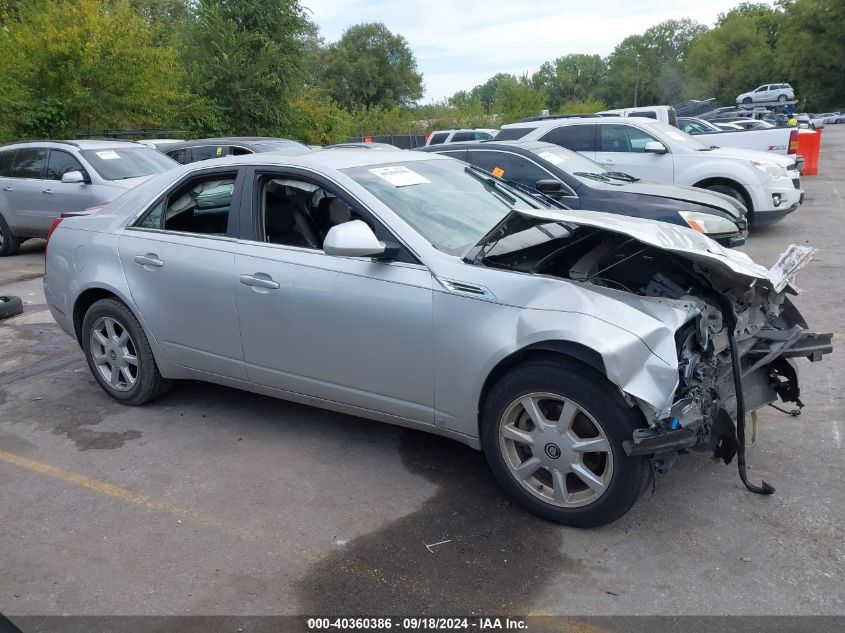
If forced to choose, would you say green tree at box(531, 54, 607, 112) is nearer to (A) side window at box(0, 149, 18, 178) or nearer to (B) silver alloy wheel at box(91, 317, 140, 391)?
(A) side window at box(0, 149, 18, 178)

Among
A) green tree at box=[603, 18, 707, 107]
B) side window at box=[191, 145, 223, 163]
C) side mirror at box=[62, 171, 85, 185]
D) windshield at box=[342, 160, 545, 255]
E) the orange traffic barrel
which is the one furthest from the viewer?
green tree at box=[603, 18, 707, 107]

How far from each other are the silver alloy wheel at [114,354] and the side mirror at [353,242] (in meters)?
2.01

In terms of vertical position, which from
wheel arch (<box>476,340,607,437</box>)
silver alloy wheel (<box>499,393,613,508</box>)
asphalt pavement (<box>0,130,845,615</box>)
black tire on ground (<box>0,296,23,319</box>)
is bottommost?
asphalt pavement (<box>0,130,845,615</box>)

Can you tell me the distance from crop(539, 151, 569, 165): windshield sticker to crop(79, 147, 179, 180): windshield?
18.9 feet

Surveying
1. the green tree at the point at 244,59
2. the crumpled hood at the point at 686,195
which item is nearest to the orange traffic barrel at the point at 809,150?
the crumpled hood at the point at 686,195

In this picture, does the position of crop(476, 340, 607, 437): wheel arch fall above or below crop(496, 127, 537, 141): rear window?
below

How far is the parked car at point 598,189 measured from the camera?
785 centimetres

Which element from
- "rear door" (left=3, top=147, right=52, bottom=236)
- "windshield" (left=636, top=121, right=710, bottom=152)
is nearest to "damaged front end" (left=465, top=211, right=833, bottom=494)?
"windshield" (left=636, top=121, right=710, bottom=152)

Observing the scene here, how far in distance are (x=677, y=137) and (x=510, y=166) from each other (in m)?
4.19

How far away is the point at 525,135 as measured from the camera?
475 inches

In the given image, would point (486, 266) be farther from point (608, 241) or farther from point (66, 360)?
point (66, 360)

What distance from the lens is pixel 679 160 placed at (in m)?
11.3

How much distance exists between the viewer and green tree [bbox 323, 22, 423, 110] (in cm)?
5853

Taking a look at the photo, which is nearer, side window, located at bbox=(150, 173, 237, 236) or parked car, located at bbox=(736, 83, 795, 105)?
side window, located at bbox=(150, 173, 237, 236)
